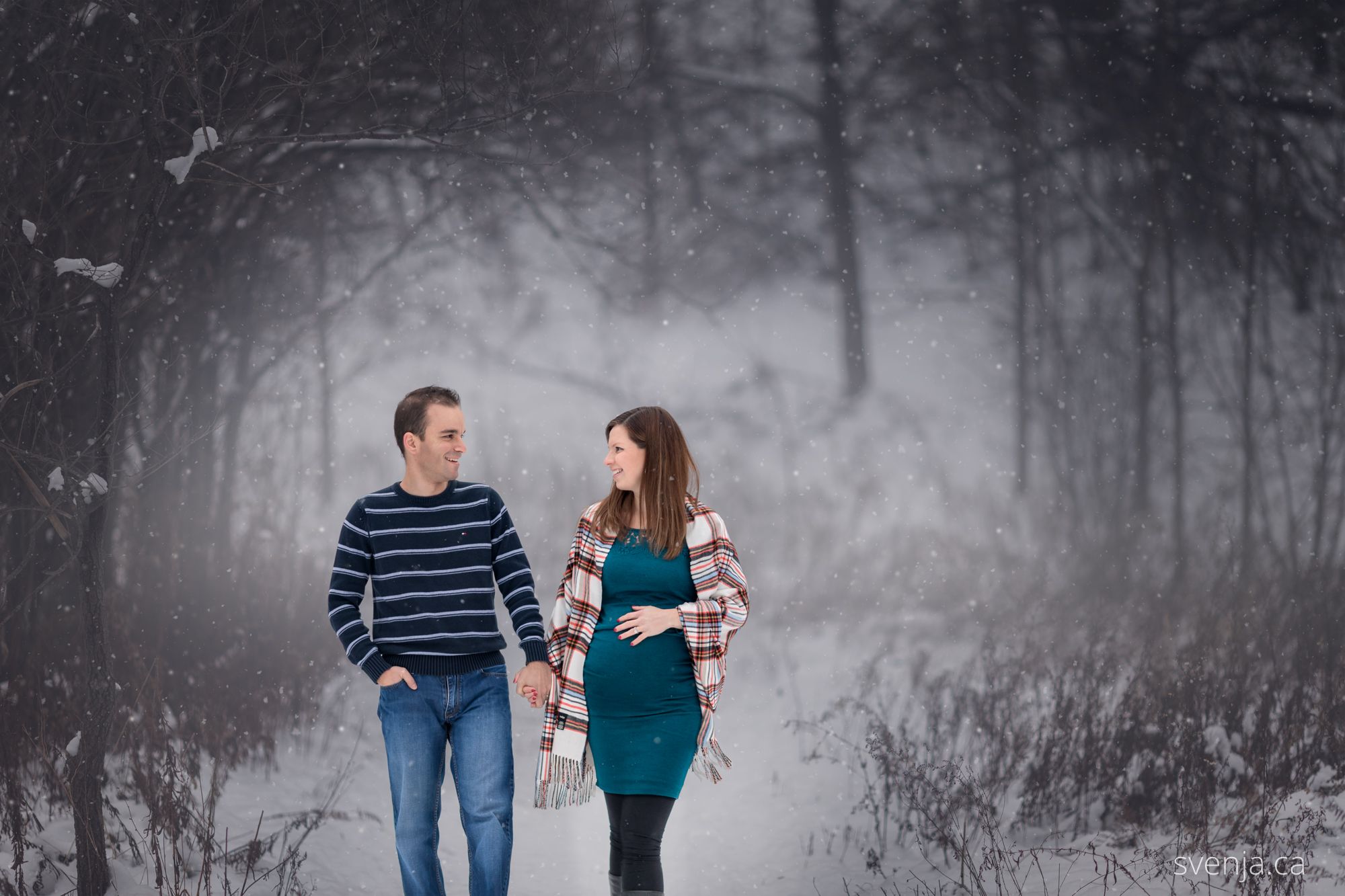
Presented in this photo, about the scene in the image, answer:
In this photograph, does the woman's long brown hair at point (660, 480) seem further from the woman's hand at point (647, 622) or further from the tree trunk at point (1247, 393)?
the tree trunk at point (1247, 393)

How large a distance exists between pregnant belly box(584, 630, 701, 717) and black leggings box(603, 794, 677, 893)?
0.24 m

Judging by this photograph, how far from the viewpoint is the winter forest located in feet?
14.4

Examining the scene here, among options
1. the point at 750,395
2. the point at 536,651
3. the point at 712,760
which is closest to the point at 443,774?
the point at 536,651

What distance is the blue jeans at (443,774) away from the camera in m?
2.90

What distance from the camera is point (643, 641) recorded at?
288 cm

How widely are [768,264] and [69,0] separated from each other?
4119 mm

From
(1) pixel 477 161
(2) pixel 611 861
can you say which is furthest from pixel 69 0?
(2) pixel 611 861

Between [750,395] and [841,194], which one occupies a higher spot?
[841,194]

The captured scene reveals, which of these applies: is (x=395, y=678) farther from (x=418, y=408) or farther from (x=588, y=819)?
(x=588, y=819)

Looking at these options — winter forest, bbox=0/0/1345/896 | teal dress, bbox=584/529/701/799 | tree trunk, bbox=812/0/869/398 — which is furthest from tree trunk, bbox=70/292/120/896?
tree trunk, bbox=812/0/869/398

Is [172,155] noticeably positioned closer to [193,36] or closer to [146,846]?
[193,36]

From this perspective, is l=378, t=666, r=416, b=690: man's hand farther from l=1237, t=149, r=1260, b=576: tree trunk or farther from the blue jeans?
l=1237, t=149, r=1260, b=576: tree trunk

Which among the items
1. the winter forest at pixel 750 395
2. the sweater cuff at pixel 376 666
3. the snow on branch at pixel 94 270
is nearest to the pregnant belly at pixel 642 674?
the sweater cuff at pixel 376 666

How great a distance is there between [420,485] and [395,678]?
0.56m
